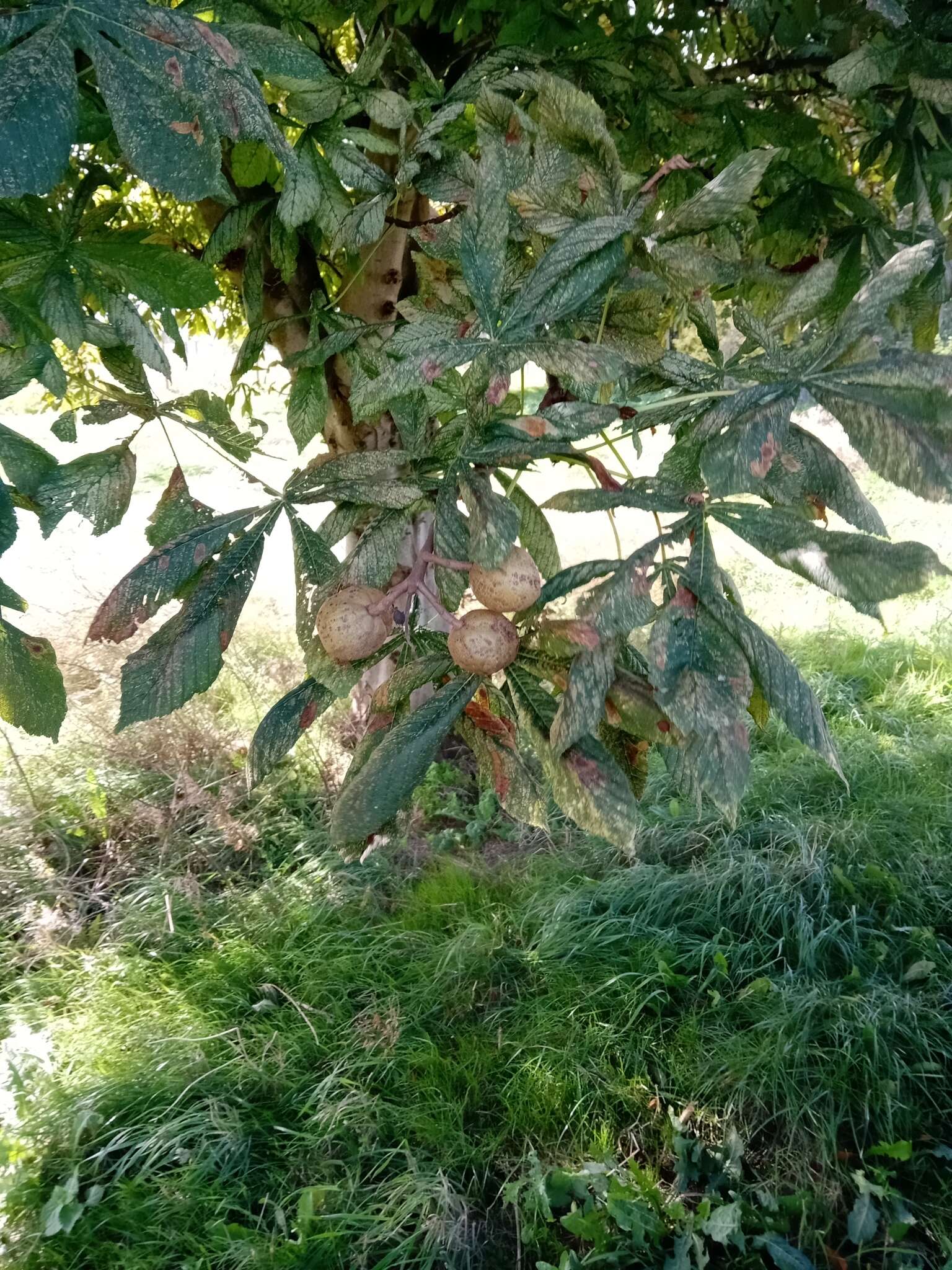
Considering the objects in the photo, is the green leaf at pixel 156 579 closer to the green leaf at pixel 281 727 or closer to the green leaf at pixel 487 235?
the green leaf at pixel 281 727

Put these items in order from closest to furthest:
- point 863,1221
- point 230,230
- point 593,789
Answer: point 593,789 < point 230,230 < point 863,1221

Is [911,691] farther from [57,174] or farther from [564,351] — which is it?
[57,174]

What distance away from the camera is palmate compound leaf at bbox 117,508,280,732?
780 mm

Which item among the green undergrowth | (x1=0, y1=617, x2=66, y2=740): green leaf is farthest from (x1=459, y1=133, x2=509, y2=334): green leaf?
the green undergrowth

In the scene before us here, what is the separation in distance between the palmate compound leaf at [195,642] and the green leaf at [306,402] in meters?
0.54

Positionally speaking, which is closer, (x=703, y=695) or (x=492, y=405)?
(x=703, y=695)

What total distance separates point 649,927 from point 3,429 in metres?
2.17

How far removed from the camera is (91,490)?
90 centimetres

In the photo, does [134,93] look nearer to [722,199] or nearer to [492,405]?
[492,405]

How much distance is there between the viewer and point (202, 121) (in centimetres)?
65

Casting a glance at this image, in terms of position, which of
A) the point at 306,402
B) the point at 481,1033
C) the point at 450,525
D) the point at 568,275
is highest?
the point at 306,402

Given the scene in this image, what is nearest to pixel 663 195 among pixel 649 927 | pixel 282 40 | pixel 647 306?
pixel 647 306

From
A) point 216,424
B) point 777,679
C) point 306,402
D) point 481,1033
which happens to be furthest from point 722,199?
point 481,1033

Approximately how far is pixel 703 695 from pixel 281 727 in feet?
1.40
